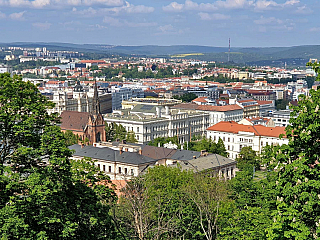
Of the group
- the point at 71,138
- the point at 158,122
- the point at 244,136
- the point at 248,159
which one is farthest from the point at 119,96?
the point at 248,159

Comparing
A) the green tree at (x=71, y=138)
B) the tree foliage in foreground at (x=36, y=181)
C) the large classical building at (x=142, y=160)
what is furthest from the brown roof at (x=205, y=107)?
the tree foliage in foreground at (x=36, y=181)

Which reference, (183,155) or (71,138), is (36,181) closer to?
(183,155)

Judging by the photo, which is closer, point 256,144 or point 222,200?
point 222,200

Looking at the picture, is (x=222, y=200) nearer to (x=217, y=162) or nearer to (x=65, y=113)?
(x=217, y=162)

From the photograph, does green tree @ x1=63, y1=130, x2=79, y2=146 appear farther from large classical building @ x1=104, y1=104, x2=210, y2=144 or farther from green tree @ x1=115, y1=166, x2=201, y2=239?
green tree @ x1=115, y1=166, x2=201, y2=239

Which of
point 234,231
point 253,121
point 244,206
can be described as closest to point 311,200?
point 234,231

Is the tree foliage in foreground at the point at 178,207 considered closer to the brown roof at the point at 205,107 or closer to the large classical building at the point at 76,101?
the brown roof at the point at 205,107
